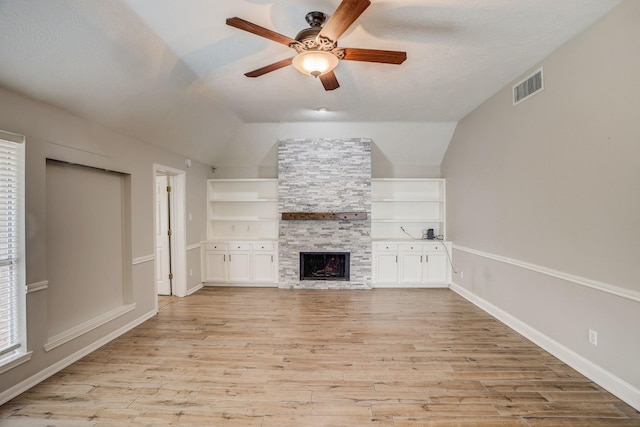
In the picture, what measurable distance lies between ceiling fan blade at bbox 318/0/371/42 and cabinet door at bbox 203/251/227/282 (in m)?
4.29

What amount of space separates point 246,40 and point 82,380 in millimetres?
3281

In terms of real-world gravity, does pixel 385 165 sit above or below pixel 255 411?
above

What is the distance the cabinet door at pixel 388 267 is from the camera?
5.03 meters

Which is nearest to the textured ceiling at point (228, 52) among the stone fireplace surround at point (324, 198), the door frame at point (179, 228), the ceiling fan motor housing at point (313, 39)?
the ceiling fan motor housing at point (313, 39)

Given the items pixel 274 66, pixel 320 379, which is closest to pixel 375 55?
pixel 274 66

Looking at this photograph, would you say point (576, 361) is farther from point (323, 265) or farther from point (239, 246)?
point (239, 246)

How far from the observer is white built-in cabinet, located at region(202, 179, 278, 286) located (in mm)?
5129

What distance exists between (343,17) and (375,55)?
54 cm

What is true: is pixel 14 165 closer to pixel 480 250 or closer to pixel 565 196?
pixel 565 196

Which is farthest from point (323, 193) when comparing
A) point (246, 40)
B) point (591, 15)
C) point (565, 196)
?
point (591, 15)

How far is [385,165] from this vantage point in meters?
5.54

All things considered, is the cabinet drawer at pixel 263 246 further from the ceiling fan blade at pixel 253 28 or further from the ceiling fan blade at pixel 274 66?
the ceiling fan blade at pixel 253 28

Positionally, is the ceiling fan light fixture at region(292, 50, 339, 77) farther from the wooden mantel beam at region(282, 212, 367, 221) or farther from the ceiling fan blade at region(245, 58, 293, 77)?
the wooden mantel beam at region(282, 212, 367, 221)

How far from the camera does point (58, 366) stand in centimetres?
247
